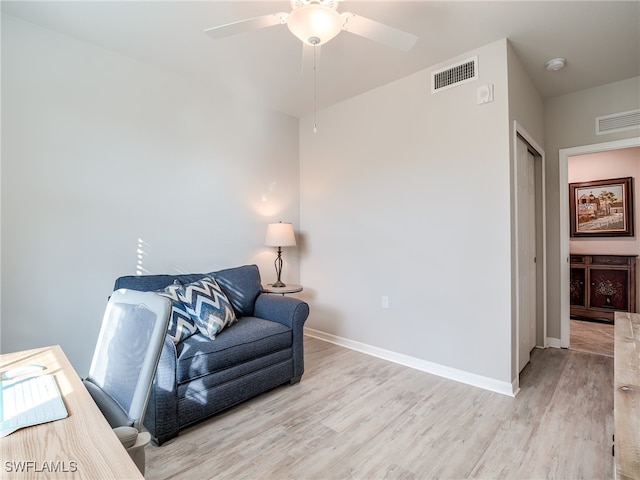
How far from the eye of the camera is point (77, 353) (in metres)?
2.39

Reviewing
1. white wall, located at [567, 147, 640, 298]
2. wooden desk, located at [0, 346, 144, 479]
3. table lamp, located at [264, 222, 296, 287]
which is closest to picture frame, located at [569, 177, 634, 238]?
white wall, located at [567, 147, 640, 298]

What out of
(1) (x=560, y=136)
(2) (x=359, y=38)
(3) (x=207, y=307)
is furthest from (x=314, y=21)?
(1) (x=560, y=136)

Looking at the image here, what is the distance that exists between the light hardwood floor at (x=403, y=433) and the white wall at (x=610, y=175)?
8.48 ft

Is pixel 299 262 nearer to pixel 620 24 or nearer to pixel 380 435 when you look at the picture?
pixel 380 435

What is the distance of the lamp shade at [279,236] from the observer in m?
3.38

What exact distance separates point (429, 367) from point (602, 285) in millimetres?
3314

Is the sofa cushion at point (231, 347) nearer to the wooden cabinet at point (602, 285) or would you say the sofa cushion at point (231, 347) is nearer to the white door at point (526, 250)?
the white door at point (526, 250)

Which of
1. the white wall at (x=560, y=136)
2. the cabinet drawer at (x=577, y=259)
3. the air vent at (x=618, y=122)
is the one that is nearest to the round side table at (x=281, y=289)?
the white wall at (x=560, y=136)

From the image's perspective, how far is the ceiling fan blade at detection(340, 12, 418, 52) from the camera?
161cm

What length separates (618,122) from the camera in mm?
3070

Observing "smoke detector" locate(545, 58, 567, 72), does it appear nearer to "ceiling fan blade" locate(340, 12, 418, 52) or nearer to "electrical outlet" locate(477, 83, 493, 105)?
"electrical outlet" locate(477, 83, 493, 105)

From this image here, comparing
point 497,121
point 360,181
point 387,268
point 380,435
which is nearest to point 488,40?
point 497,121

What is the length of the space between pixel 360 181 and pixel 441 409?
7.13ft

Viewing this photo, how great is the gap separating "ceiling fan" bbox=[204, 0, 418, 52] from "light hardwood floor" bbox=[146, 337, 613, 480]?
2198 mm
